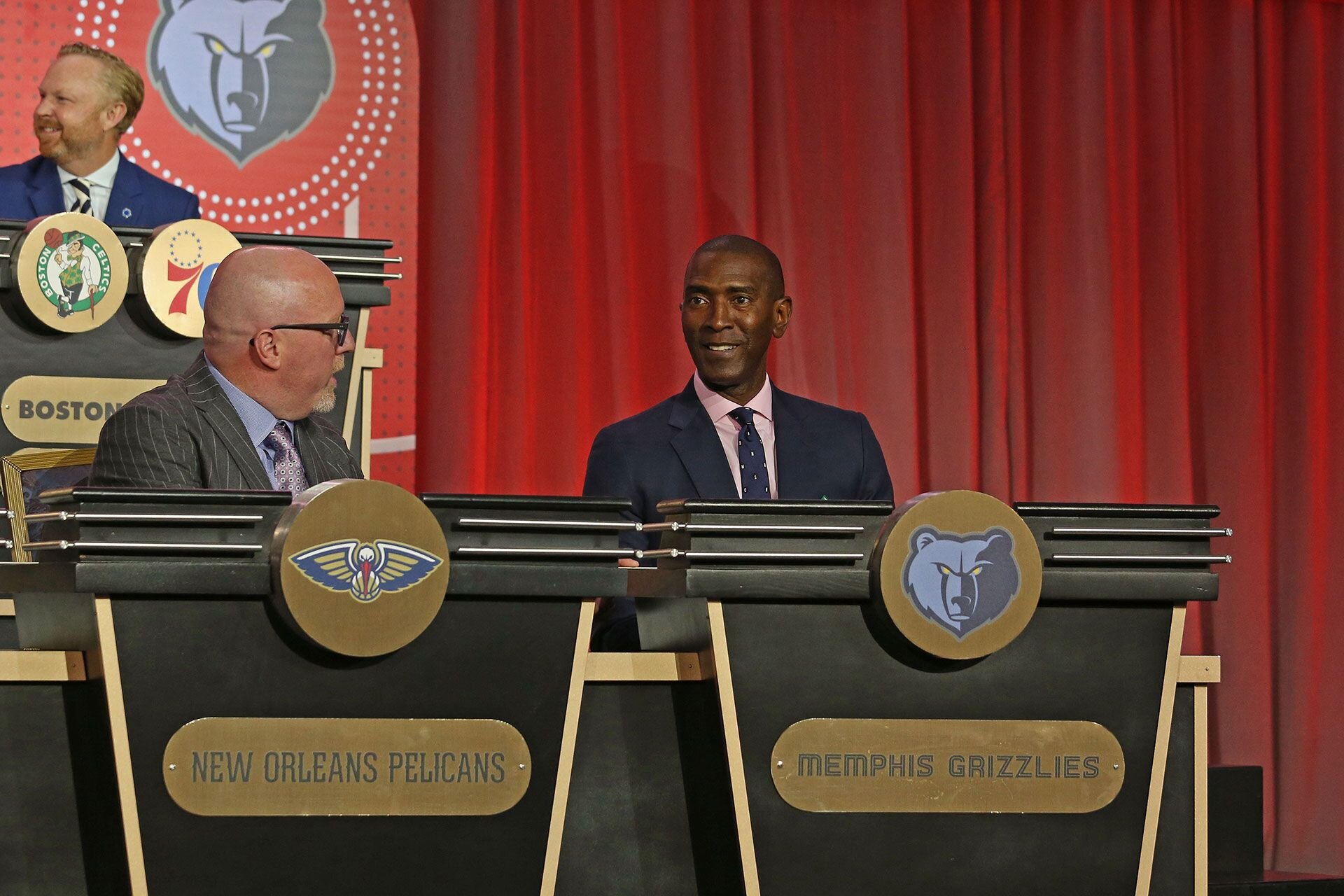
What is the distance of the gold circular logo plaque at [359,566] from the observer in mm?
1574

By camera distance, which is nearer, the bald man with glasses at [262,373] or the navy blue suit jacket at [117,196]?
the bald man with glasses at [262,373]

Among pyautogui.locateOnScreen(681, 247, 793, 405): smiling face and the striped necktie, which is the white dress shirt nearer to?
the striped necktie

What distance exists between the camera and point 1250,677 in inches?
177

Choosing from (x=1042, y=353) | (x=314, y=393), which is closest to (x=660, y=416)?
(x=314, y=393)

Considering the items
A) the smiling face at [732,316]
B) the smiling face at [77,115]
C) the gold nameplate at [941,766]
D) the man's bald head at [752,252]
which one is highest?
the smiling face at [77,115]

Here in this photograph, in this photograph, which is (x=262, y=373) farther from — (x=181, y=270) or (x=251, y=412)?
(x=181, y=270)

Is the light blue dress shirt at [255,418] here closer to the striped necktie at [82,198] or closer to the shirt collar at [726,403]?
→ the shirt collar at [726,403]

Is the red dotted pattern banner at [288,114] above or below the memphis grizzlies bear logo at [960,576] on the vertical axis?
above

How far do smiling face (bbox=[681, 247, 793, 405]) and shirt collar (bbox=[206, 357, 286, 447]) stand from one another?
89cm

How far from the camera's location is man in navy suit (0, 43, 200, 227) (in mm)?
3254

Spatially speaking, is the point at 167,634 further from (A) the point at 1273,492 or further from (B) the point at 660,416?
(A) the point at 1273,492

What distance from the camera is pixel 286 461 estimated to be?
2.13 meters

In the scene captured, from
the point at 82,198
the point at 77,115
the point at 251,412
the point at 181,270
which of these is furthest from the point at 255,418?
the point at 77,115

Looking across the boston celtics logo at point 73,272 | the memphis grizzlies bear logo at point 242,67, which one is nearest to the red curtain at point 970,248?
the memphis grizzlies bear logo at point 242,67
